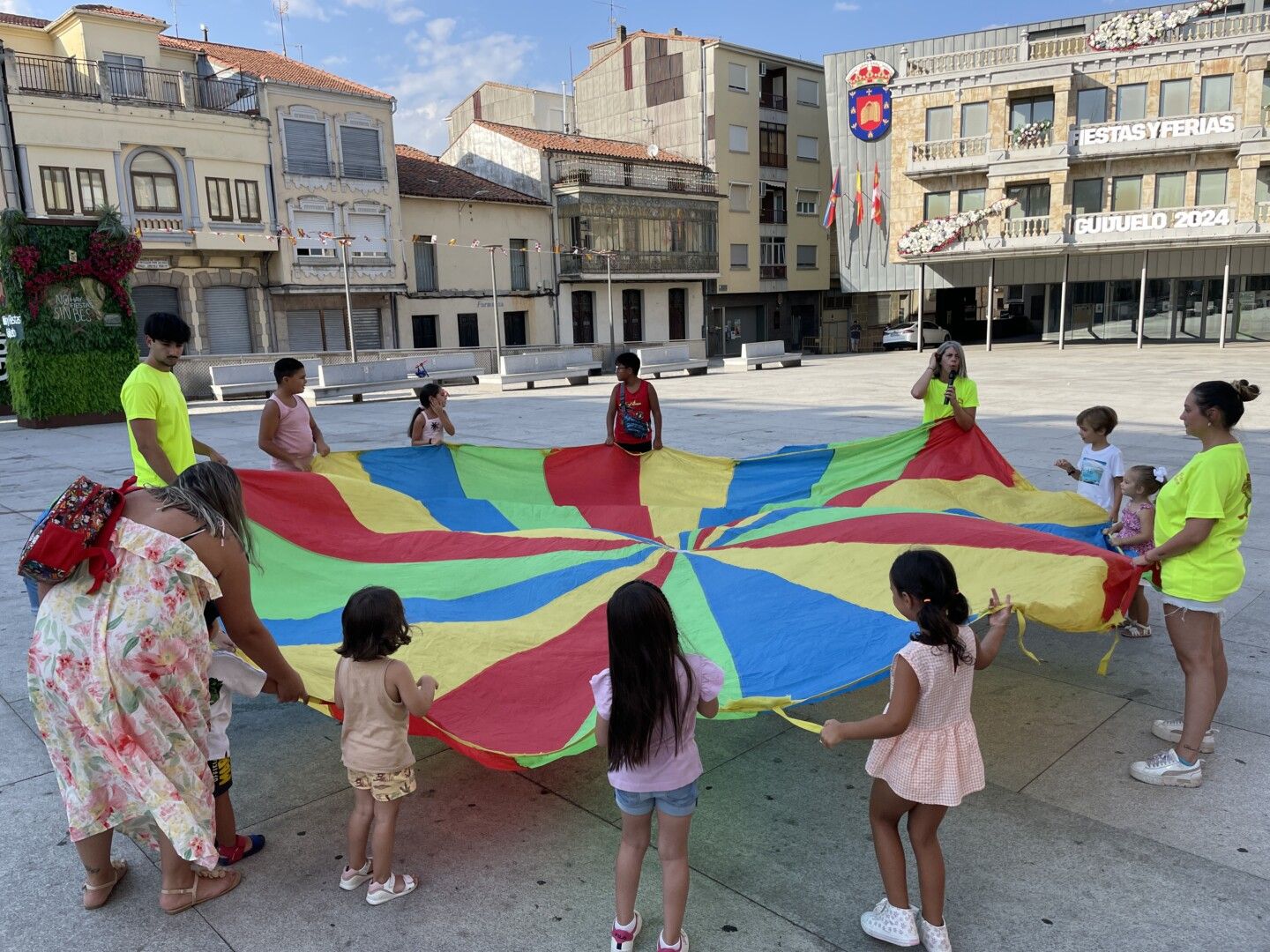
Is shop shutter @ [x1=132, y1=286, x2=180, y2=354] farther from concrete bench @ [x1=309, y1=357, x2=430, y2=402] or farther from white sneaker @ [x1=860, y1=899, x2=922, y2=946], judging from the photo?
white sneaker @ [x1=860, y1=899, x2=922, y2=946]

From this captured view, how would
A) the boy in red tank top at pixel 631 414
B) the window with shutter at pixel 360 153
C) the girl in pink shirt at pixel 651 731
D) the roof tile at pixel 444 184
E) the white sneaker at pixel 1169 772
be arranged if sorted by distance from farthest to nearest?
the roof tile at pixel 444 184
the window with shutter at pixel 360 153
the boy in red tank top at pixel 631 414
the white sneaker at pixel 1169 772
the girl in pink shirt at pixel 651 731

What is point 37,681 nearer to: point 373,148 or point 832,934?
point 832,934

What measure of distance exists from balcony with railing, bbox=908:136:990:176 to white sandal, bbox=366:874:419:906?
35797 mm

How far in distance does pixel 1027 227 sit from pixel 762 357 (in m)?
11.4

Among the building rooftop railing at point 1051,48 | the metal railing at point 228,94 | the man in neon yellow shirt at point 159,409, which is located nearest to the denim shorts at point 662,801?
the man in neon yellow shirt at point 159,409

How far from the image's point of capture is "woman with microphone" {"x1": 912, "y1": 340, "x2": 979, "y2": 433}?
6.52m

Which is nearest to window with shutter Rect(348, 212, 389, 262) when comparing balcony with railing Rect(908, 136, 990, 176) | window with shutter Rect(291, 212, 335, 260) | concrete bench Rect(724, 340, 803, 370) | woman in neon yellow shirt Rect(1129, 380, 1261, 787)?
window with shutter Rect(291, 212, 335, 260)

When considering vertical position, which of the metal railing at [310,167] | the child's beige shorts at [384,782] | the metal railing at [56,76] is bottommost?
the child's beige shorts at [384,782]

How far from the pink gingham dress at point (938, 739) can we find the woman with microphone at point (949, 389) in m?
3.95

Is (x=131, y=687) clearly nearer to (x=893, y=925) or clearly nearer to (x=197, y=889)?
(x=197, y=889)

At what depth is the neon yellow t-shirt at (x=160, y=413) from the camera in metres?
4.82

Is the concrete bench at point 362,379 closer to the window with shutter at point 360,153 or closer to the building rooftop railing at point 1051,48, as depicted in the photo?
the window with shutter at point 360,153

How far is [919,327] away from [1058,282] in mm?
6746

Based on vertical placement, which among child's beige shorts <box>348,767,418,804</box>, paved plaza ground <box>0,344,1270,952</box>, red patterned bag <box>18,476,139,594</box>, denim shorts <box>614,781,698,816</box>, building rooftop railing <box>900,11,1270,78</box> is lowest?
paved plaza ground <box>0,344,1270,952</box>
